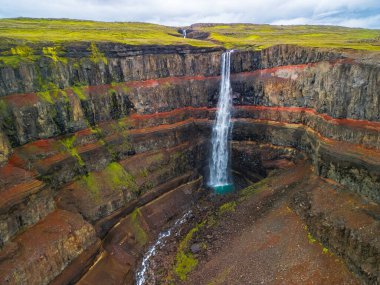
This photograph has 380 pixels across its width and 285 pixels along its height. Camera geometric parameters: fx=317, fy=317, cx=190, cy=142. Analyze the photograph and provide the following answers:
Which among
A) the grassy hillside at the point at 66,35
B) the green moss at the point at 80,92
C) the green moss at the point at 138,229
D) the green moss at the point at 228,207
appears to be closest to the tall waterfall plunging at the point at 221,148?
the green moss at the point at 228,207

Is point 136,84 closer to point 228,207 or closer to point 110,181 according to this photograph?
point 110,181

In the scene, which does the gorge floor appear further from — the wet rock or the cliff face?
the cliff face

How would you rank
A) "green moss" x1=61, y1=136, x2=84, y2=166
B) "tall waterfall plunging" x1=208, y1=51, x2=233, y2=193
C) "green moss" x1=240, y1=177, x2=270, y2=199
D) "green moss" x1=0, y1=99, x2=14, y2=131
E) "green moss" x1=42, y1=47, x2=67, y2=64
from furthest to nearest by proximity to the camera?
"tall waterfall plunging" x1=208, y1=51, x2=233, y2=193, "green moss" x1=240, y1=177, x2=270, y2=199, "green moss" x1=42, y1=47, x2=67, y2=64, "green moss" x1=61, y1=136, x2=84, y2=166, "green moss" x1=0, y1=99, x2=14, y2=131

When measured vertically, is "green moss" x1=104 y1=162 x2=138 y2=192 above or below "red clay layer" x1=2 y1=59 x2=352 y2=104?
below

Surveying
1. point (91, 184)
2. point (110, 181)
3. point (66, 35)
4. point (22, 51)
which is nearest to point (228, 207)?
point (110, 181)

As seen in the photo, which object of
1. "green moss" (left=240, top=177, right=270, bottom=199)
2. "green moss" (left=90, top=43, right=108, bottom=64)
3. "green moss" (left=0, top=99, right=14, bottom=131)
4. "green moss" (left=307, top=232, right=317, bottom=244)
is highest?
"green moss" (left=90, top=43, right=108, bottom=64)

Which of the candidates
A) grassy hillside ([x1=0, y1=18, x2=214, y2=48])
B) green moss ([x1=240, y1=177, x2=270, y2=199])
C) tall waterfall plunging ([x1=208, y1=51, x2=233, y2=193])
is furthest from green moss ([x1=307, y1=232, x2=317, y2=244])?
grassy hillside ([x1=0, y1=18, x2=214, y2=48])

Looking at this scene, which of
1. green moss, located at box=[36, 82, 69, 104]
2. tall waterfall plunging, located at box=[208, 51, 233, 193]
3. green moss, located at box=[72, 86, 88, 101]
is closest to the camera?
green moss, located at box=[36, 82, 69, 104]
